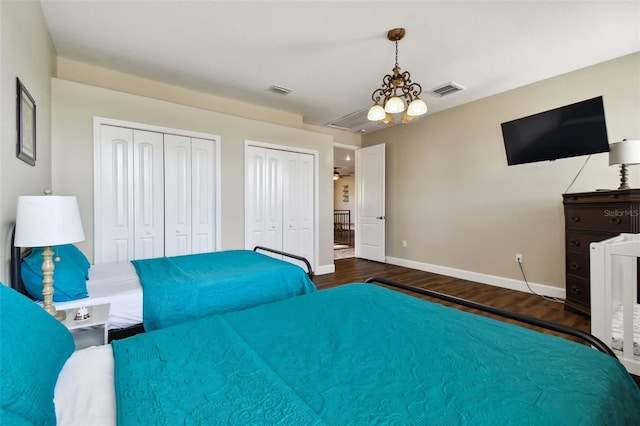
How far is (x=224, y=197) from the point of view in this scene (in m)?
3.88

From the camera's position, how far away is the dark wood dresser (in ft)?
8.41

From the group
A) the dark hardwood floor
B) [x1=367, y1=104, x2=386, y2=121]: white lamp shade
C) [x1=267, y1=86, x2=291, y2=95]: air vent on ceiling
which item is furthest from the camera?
[x1=267, y1=86, x2=291, y2=95]: air vent on ceiling

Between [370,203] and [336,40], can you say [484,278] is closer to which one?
[370,203]

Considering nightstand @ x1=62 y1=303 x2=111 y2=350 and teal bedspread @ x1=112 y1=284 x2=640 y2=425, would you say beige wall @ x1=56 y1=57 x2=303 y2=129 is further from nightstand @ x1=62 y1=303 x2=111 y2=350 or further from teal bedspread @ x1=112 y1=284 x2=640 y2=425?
teal bedspread @ x1=112 y1=284 x2=640 y2=425

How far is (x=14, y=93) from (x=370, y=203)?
508 cm

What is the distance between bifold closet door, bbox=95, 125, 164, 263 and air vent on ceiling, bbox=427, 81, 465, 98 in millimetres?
3617

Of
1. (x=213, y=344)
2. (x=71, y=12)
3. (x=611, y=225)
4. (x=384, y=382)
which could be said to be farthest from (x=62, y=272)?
(x=611, y=225)

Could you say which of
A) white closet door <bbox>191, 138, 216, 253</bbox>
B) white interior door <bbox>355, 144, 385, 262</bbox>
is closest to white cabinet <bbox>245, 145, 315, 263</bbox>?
white closet door <bbox>191, 138, 216, 253</bbox>

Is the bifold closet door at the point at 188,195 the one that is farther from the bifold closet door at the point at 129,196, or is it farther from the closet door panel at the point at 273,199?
the closet door panel at the point at 273,199

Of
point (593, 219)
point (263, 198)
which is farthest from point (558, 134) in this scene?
point (263, 198)

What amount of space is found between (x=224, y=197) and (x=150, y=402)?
10.7ft

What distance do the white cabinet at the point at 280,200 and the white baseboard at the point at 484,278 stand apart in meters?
1.88

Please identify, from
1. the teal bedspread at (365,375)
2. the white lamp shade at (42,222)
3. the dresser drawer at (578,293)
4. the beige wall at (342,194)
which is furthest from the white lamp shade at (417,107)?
the beige wall at (342,194)

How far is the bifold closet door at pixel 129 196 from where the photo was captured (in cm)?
311
